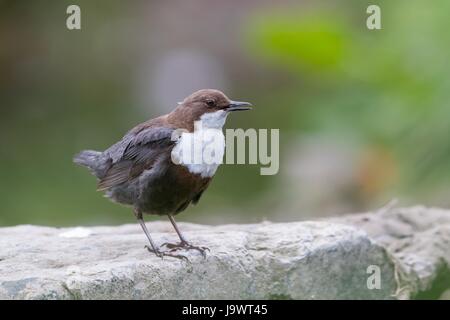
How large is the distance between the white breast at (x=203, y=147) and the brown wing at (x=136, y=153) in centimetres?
10

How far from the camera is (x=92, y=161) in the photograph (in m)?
6.35

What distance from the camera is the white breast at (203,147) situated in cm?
554

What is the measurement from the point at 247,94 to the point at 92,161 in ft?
28.1

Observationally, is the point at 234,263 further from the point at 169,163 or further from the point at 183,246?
the point at 169,163

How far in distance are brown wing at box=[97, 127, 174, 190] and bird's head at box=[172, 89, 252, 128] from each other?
19cm

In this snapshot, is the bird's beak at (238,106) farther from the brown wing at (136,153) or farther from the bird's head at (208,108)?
the brown wing at (136,153)

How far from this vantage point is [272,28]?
9.65 metres

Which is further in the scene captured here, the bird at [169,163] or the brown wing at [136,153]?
the brown wing at [136,153]

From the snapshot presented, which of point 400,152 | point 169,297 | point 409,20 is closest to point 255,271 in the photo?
point 169,297

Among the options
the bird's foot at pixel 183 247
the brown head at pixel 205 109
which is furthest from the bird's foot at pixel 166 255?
the brown head at pixel 205 109

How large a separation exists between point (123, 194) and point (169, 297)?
918 millimetres

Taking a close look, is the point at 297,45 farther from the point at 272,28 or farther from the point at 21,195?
the point at 21,195

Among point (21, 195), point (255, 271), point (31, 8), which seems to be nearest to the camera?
point (255, 271)

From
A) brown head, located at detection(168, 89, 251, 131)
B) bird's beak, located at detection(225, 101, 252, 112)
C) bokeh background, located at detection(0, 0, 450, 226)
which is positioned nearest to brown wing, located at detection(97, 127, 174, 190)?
brown head, located at detection(168, 89, 251, 131)
